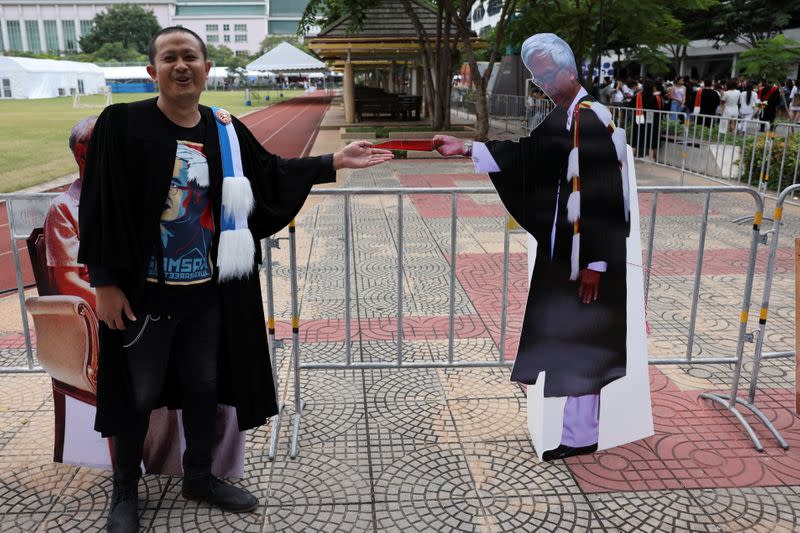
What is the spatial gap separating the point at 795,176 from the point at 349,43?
15501 mm

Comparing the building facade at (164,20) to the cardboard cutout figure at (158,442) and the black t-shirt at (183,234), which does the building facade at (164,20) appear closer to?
the cardboard cutout figure at (158,442)

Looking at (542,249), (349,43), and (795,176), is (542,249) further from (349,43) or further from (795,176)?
(349,43)

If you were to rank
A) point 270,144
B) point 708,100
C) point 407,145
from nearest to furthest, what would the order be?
point 407,145 < point 708,100 < point 270,144

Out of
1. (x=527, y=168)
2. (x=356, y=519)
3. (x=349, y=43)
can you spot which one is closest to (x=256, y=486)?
(x=356, y=519)

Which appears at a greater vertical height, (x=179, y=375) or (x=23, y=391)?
(x=179, y=375)

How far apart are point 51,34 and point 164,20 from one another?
2242 centimetres

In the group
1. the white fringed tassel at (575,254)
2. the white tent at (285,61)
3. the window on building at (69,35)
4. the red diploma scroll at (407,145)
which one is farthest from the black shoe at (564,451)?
the window on building at (69,35)

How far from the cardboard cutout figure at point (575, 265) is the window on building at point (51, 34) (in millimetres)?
152967

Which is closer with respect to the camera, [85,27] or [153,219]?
[153,219]

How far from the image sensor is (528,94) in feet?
80.4

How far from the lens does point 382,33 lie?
74.9 feet

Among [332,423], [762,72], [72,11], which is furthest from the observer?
[72,11]

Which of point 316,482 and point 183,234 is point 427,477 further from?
point 183,234

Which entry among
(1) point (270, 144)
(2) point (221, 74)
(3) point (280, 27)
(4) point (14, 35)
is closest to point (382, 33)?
(1) point (270, 144)
